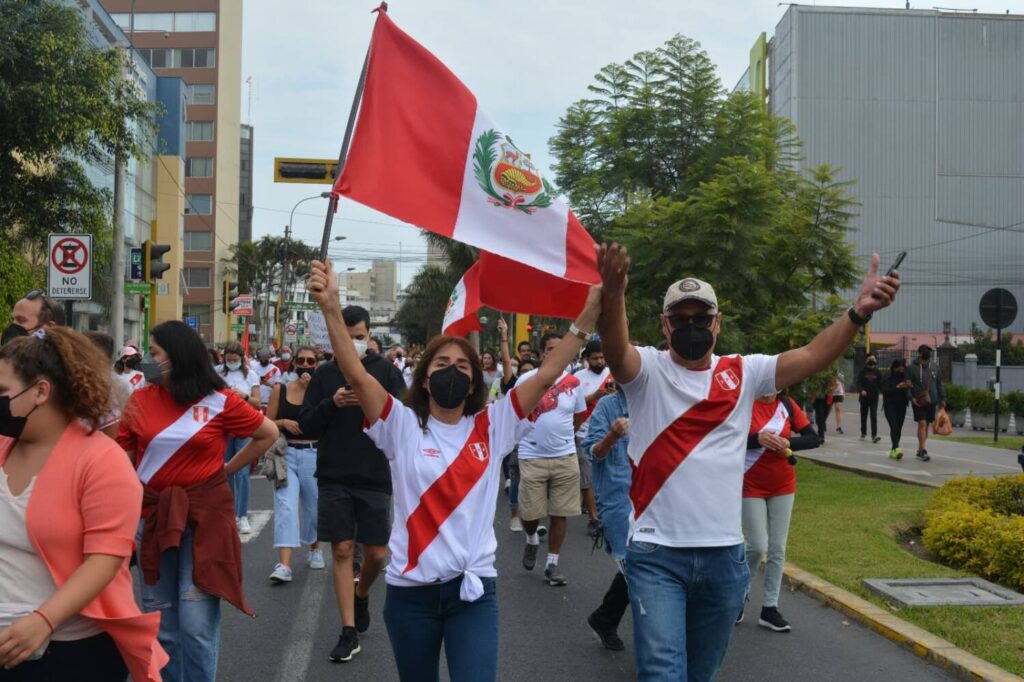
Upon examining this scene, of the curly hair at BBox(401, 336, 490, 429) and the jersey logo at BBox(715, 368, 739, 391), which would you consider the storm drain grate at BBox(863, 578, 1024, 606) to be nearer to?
the jersey logo at BBox(715, 368, 739, 391)

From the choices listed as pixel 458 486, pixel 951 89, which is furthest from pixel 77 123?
pixel 951 89

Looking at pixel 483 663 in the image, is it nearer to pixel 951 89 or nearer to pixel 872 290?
pixel 872 290

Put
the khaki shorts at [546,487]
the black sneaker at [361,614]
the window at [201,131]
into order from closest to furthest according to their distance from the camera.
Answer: the black sneaker at [361,614] < the khaki shorts at [546,487] < the window at [201,131]

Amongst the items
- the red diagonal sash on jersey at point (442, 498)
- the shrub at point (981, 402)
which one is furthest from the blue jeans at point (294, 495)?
→ the shrub at point (981, 402)

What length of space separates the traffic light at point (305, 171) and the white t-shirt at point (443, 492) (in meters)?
4.13

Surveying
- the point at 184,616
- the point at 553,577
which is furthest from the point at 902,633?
the point at 184,616

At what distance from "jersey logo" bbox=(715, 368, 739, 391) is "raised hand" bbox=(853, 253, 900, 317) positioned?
1.85 ft

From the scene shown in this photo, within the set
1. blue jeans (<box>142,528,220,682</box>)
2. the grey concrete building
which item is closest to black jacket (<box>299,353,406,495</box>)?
blue jeans (<box>142,528,220,682</box>)

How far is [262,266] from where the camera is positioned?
7762cm

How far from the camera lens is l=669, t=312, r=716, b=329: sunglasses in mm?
4262

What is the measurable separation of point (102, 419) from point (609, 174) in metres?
17.1

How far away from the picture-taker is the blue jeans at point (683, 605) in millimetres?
4082

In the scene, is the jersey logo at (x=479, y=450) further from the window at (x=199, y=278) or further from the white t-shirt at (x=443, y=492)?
the window at (x=199, y=278)

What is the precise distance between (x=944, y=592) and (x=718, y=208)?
24.3 feet
